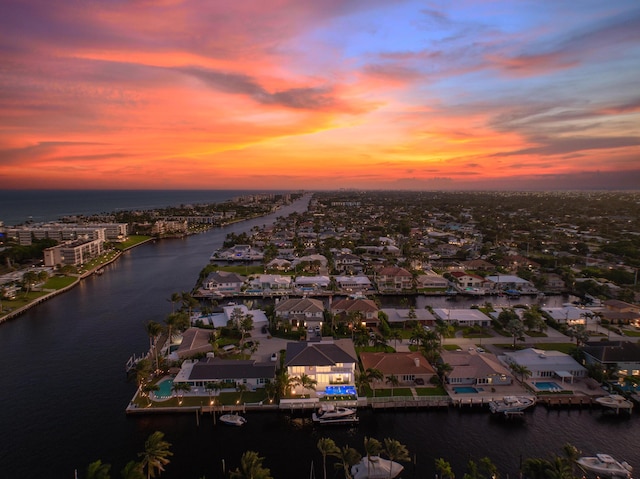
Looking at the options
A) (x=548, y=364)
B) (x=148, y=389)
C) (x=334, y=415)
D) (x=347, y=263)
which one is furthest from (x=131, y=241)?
(x=548, y=364)

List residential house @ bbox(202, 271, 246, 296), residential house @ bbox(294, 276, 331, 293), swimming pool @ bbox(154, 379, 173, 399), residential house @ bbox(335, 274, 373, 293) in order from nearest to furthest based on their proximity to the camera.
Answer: swimming pool @ bbox(154, 379, 173, 399)
residential house @ bbox(202, 271, 246, 296)
residential house @ bbox(294, 276, 331, 293)
residential house @ bbox(335, 274, 373, 293)

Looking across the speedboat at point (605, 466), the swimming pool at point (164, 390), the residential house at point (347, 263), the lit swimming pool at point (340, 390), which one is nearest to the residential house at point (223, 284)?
the residential house at point (347, 263)

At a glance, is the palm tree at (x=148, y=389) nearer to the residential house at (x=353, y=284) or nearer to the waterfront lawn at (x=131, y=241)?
the residential house at (x=353, y=284)

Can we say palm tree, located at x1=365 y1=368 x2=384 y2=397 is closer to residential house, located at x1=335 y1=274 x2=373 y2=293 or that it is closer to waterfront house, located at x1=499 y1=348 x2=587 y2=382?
waterfront house, located at x1=499 y1=348 x2=587 y2=382

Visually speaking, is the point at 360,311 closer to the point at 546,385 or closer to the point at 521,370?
the point at 521,370

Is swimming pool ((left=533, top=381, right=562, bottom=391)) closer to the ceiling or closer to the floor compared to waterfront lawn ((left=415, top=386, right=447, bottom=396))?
closer to the floor

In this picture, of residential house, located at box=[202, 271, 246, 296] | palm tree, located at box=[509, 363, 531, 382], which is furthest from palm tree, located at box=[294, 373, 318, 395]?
residential house, located at box=[202, 271, 246, 296]

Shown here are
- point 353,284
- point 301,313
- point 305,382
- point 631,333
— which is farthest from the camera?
point 353,284

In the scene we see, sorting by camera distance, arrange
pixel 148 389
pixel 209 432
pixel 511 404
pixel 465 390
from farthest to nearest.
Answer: pixel 465 390 → pixel 148 389 → pixel 511 404 → pixel 209 432
